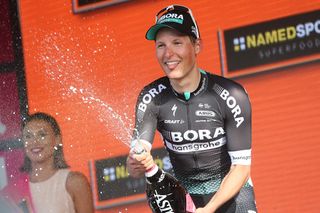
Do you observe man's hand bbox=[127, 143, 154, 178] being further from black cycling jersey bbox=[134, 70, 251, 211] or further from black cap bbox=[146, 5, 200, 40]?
black cap bbox=[146, 5, 200, 40]

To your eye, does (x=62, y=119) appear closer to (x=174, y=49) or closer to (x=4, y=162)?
(x=4, y=162)

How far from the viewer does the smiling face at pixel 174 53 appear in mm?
3650

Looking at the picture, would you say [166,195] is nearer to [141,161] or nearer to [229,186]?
[141,161]

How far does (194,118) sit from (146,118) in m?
0.20

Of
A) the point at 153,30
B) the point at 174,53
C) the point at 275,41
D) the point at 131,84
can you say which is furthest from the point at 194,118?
the point at 131,84

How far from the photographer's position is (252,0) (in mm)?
4543

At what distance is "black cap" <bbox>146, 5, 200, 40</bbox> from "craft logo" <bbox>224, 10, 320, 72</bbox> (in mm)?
789

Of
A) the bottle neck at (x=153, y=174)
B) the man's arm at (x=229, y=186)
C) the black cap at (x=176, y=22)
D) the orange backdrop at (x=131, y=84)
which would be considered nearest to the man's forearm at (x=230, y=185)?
the man's arm at (x=229, y=186)

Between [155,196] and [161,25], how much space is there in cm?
72

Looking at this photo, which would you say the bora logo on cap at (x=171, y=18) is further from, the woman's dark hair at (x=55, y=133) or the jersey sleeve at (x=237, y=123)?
the woman's dark hair at (x=55, y=133)

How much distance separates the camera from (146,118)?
369 centimetres

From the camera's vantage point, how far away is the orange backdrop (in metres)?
Result: 4.47

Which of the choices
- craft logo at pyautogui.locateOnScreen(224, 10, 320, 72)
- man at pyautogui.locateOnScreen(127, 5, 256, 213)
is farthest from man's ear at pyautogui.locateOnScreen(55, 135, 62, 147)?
man at pyautogui.locateOnScreen(127, 5, 256, 213)

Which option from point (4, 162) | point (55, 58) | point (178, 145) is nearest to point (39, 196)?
point (4, 162)
